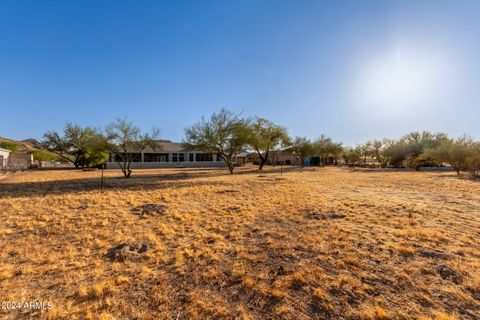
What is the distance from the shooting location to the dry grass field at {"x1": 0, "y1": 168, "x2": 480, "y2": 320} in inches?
106

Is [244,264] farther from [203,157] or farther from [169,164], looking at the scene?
[203,157]

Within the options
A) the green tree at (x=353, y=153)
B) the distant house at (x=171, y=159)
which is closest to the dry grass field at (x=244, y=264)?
the distant house at (x=171, y=159)

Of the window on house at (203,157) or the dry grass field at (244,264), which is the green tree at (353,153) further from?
the dry grass field at (244,264)

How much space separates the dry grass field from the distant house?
28.2 m

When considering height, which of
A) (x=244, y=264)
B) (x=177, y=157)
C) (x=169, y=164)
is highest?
(x=177, y=157)

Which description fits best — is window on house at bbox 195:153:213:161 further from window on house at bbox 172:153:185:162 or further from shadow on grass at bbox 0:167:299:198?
shadow on grass at bbox 0:167:299:198

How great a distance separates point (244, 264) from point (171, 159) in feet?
119

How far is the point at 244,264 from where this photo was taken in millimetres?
3832

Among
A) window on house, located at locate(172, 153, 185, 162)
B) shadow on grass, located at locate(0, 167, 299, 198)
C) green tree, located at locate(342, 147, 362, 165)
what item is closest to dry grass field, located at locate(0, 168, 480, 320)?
shadow on grass, located at locate(0, 167, 299, 198)

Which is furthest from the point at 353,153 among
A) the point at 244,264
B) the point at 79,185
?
the point at 244,264

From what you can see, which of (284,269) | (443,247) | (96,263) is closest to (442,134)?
(443,247)

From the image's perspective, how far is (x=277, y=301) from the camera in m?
2.80

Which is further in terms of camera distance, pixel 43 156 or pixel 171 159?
pixel 43 156

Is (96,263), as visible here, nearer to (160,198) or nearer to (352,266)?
(352,266)
